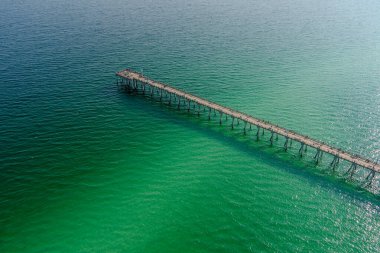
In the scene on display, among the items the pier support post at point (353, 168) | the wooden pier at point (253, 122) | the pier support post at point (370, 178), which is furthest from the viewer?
the wooden pier at point (253, 122)

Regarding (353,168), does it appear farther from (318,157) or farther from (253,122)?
(253,122)

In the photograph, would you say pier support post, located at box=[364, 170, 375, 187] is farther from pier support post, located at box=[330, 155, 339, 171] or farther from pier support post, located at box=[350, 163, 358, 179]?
pier support post, located at box=[330, 155, 339, 171]

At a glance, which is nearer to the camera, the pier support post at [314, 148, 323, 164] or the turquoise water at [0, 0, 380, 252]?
the turquoise water at [0, 0, 380, 252]

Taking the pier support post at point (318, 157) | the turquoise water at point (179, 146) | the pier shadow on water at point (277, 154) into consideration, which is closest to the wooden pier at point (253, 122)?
the pier support post at point (318, 157)

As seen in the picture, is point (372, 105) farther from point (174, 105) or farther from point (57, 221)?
point (57, 221)

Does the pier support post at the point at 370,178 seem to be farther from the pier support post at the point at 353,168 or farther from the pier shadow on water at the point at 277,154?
the pier support post at the point at 353,168

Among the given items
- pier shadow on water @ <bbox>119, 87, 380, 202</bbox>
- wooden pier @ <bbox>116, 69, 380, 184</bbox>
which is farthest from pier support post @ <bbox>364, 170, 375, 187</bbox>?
pier shadow on water @ <bbox>119, 87, 380, 202</bbox>
